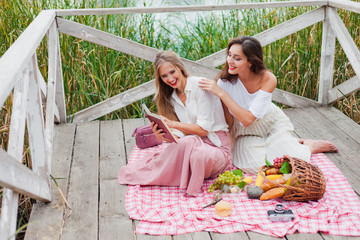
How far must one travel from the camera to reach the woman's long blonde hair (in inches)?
126

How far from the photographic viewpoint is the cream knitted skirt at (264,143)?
11.4ft

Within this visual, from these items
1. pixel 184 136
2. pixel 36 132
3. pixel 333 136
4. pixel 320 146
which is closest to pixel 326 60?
pixel 333 136

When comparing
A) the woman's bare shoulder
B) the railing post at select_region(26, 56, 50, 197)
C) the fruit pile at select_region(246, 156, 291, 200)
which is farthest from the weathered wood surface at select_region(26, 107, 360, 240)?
the woman's bare shoulder

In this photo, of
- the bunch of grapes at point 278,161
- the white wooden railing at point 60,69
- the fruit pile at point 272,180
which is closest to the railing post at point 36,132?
A: the white wooden railing at point 60,69

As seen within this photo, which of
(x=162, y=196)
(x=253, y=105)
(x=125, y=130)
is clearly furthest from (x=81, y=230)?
(x=125, y=130)

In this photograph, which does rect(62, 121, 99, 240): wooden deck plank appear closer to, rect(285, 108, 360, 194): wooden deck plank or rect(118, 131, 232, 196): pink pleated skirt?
rect(118, 131, 232, 196): pink pleated skirt

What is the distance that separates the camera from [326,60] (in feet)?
15.2

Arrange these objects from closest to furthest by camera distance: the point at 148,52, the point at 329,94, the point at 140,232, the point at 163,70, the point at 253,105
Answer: the point at 140,232, the point at 163,70, the point at 253,105, the point at 148,52, the point at 329,94

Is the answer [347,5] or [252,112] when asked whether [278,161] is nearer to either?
[252,112]

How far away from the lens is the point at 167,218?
2.88 metres

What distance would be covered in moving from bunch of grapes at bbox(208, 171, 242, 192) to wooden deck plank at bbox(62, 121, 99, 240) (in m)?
0.74

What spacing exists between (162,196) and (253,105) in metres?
0.85

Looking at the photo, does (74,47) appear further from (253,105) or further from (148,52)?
(253,105)

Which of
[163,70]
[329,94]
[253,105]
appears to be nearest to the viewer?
[163,70]
